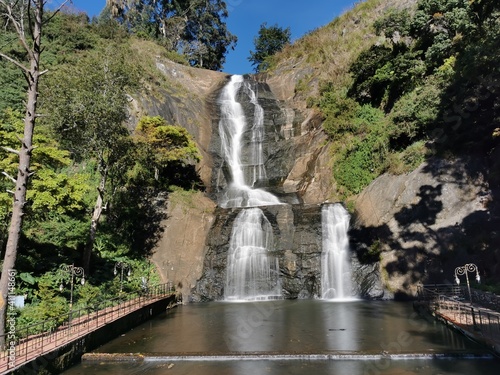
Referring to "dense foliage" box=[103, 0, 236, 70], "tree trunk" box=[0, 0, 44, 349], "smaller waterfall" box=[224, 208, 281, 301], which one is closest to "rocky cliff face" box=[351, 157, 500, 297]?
"smaller waterfall" box=[224, 208, 281, 301]

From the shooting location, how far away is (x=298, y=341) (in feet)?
35.9

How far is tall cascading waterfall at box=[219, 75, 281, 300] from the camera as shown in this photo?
2056 centimetres

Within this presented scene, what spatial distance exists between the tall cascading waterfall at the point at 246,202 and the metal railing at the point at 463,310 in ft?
26.2

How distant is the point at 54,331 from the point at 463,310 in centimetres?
1286

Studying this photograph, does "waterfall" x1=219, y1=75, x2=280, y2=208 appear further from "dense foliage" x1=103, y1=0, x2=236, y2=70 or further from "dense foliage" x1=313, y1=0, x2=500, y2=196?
"dense foliage" x1=103, y1=0, x2=236, y2=70

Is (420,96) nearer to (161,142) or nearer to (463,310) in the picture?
(463,310)

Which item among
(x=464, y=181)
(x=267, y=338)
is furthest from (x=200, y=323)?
(x=464, y=181)

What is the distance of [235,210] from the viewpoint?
2448 centimetres

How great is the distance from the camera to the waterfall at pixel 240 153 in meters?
28.6

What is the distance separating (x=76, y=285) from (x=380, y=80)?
25.3m

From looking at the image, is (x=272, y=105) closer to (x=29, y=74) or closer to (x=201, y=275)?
(x=201, y=275)

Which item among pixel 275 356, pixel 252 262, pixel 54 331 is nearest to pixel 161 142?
pixel 252 262

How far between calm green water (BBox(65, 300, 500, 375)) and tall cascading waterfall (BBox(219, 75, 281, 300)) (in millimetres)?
Answer: 3193

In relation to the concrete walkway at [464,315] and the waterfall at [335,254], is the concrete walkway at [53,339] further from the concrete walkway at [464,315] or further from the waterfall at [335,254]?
the concrete walkway at [464,315]
